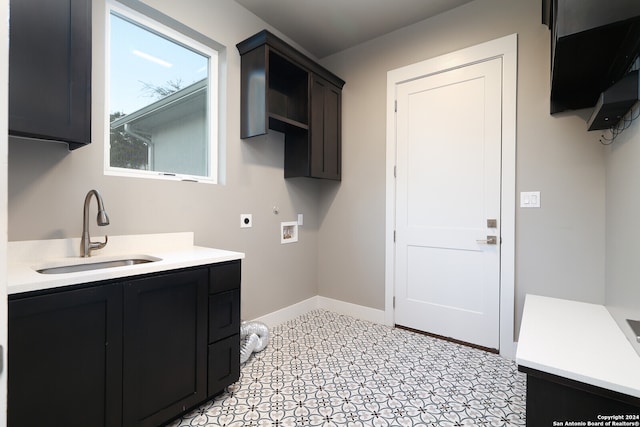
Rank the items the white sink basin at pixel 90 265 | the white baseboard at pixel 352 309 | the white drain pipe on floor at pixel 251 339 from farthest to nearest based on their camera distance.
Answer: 1. the white baseboard at pixel 352 309
2. the white drain pipe on floor at pixel 251 339
3. the white sink basin at pixel 90 265

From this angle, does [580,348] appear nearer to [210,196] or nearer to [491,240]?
[491,240]

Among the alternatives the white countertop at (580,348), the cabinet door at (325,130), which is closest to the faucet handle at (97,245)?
the cabinet door at (325,130)

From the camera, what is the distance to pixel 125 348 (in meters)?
1.29

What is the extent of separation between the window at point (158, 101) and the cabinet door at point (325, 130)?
0.89 metres

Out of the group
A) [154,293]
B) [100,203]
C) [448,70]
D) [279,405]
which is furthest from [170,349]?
[448,70]

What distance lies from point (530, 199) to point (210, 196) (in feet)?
8.00

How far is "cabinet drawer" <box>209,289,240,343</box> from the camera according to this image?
1605 millimetres

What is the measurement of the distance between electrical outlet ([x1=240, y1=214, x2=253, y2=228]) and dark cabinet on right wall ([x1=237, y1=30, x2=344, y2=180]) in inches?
24.2

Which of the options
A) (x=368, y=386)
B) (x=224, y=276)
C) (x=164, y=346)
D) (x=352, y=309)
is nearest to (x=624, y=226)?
(x=368, y=386)

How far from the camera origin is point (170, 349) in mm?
1440

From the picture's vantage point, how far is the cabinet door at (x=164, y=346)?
1.31 meters

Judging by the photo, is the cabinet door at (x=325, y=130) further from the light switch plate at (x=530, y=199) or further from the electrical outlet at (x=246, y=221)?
the light switch plate at (x=530, y=199)

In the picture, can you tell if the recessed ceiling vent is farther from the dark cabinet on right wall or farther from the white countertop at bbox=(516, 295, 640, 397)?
the dark cabinet on right wall

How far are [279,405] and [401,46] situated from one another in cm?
307
